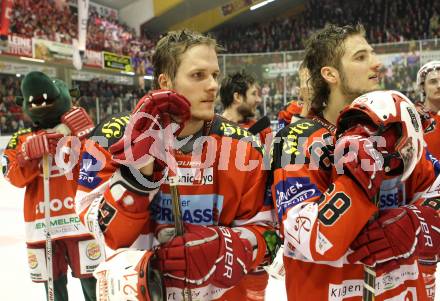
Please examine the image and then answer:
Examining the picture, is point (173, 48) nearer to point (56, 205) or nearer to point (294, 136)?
point (294, 136)

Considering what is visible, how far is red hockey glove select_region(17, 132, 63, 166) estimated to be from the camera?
2.33 meters

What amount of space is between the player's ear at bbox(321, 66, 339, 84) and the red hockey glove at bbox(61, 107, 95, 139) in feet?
4.89

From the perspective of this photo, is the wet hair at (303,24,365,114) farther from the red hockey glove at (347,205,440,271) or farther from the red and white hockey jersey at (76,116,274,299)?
the red hockey glove at (347,205,440,271)

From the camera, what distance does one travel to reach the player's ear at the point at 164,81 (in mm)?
1449

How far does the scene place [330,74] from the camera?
1504 millimetres

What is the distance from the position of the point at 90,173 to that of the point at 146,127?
480 millimetres

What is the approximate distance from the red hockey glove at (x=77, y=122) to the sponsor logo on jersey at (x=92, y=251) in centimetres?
59

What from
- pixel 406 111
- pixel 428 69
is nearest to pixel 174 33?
pixel 406 111

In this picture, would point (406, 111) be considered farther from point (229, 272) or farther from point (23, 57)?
point (23, 57)

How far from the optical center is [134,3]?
18766mm

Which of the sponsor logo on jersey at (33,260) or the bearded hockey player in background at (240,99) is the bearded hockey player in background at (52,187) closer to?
the sponsor logo on jersey at (33,260)

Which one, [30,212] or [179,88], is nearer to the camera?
[179,88]

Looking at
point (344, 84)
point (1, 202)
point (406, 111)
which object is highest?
point (344, 84)

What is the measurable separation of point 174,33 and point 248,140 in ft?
1.38
